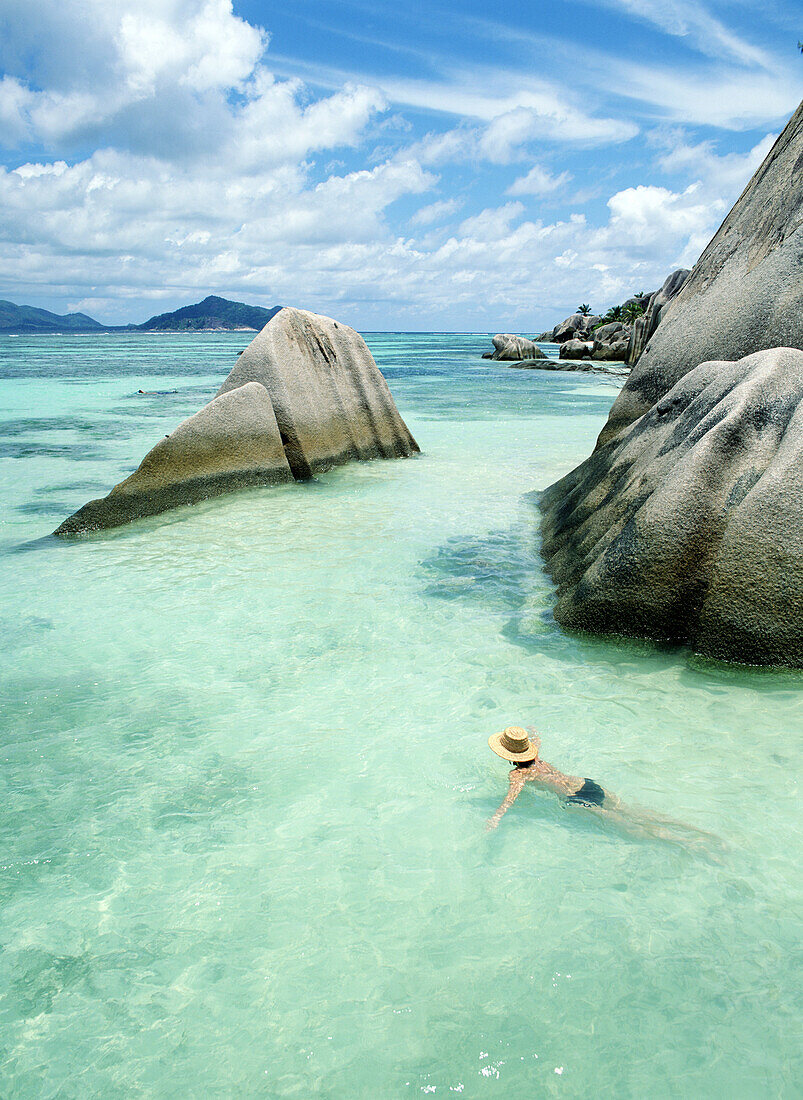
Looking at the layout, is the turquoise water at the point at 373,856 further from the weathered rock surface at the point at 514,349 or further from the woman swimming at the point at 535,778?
the weathered rock surface at the point at 514,349

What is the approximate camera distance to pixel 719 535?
12.6 feet

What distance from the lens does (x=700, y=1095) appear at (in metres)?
1.69

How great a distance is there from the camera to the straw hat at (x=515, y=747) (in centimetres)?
284

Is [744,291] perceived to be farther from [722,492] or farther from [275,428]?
[275,428]

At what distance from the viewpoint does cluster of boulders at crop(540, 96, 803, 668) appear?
3.64 meters

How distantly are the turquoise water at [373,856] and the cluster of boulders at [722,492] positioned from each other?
0.27 meters

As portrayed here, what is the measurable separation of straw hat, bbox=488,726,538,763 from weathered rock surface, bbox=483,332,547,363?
142 feet

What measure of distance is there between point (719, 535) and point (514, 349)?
44284 mm

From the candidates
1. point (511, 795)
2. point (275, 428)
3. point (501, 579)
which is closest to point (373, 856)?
point (511, 795)

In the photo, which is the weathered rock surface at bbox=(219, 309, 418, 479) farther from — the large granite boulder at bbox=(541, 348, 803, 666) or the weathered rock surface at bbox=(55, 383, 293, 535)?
the large granite boulder at bbox=(541, 348, 803, 666)

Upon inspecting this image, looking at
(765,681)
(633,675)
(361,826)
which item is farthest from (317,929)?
(765,681)

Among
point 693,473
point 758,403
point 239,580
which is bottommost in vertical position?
point 239,580

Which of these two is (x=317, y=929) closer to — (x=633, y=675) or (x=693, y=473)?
(x=633, y=675)

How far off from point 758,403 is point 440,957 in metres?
3.32
